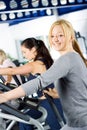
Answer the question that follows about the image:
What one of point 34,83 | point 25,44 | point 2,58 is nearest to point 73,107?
point 34,83

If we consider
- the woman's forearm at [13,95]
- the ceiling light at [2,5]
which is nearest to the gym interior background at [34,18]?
the ceiling light at [2,5]

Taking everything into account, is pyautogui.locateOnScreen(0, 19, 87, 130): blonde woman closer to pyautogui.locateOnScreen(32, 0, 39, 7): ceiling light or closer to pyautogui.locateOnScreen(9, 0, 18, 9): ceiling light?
pyautogui.locateOnScreen(9, 0, 18, 9): ceiling light

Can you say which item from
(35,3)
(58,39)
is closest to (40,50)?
(58,39)

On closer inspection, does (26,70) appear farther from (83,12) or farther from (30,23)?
(30,23)

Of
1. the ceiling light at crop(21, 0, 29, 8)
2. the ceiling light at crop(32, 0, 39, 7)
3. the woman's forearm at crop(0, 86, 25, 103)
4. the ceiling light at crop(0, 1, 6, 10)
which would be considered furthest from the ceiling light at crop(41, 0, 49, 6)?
the woman's forearm at crop(0, 86, 25, 103)

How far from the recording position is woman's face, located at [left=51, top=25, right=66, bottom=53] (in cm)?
205

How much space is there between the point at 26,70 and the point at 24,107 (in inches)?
30.4

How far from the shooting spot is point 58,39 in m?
2.06

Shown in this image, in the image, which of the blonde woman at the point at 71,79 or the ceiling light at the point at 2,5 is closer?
the blonde woman at the point at 71,79

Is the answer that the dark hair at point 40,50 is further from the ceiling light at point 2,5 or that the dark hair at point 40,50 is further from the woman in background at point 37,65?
the ceiling light at point 2,5

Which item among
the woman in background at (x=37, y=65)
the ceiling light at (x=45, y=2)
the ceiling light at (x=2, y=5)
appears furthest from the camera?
the ceiling light at (x=45, y=2)

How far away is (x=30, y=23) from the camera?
34.7 ft

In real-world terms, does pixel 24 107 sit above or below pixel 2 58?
above

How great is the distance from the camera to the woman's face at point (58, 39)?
2.05m
